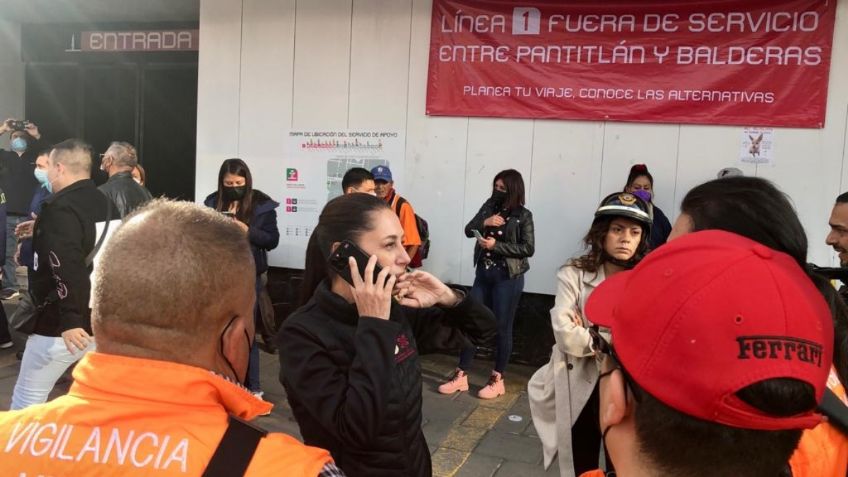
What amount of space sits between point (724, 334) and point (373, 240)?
1.43m

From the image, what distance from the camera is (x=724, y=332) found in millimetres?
963

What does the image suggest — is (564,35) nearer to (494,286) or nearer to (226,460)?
(494,286)

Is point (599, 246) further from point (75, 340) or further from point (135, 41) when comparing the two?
point (135, 41)

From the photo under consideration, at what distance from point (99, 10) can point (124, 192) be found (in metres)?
5.06

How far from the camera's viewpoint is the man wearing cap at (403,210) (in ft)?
19.0

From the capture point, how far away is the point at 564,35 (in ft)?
20.0

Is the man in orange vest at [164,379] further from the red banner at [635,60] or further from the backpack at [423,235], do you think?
the red banner at [635,60]

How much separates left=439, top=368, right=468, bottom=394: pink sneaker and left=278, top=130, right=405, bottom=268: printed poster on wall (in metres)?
2.08

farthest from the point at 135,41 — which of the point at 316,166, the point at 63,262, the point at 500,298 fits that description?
the point at 500,298

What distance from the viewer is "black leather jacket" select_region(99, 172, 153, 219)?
4.96m

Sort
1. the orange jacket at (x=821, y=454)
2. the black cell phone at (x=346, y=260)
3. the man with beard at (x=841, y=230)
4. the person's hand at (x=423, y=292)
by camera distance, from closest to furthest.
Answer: the orange jacket at (x=821, y=454) < the black cell phone at (x=346, y=260) < the person's hand at (x=423, y=292) < the man with beard at (x=841, y=230)

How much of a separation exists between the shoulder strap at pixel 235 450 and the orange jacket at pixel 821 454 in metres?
1.01

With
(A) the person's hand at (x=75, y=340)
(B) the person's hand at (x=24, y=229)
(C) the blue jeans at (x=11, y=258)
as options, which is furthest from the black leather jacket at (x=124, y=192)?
(C) the blue jeans at (x=11, y=258)

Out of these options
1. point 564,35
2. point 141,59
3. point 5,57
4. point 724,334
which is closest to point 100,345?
point 724,334
